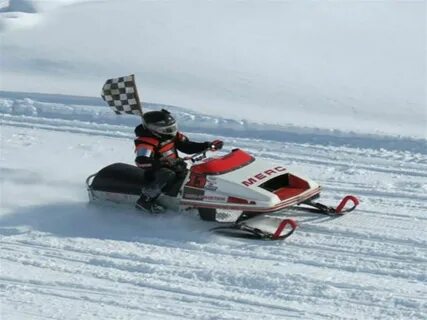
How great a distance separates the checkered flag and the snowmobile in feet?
2.39

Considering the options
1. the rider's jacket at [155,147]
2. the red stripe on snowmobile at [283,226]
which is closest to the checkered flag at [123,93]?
the rider's jacket at [155,147]

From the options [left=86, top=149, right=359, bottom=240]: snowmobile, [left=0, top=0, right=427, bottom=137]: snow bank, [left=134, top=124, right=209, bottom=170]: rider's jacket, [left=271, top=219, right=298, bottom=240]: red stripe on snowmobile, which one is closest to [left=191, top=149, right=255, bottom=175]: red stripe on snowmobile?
[left=86, top=149, right=359, bottom=240]: snowmobile

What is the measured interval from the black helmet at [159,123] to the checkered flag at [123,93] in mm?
668

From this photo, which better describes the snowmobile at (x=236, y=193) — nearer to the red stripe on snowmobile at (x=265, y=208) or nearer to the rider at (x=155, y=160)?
the red stripe on snowmobile at (x=265, y=208)

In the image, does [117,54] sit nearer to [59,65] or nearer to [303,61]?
[59,65]

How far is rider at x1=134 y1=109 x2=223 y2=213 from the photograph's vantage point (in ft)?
29.1

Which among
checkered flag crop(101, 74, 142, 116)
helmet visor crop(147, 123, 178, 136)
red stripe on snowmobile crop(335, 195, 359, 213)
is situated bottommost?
red stripe on snowmobile crop(335, 195, 359, 213)

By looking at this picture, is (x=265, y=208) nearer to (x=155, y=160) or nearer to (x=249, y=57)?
(x=155, y=160)

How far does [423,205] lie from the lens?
937 cm

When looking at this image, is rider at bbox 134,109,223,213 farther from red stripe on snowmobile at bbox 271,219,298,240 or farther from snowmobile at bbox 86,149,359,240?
red stripe on snowmobile at bbox 271,219,298,240

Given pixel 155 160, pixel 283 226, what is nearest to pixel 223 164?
pixel 155 160

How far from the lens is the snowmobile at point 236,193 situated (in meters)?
8.49

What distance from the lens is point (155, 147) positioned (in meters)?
9.00

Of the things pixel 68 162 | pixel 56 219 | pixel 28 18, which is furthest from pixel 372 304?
pixel 28 18
